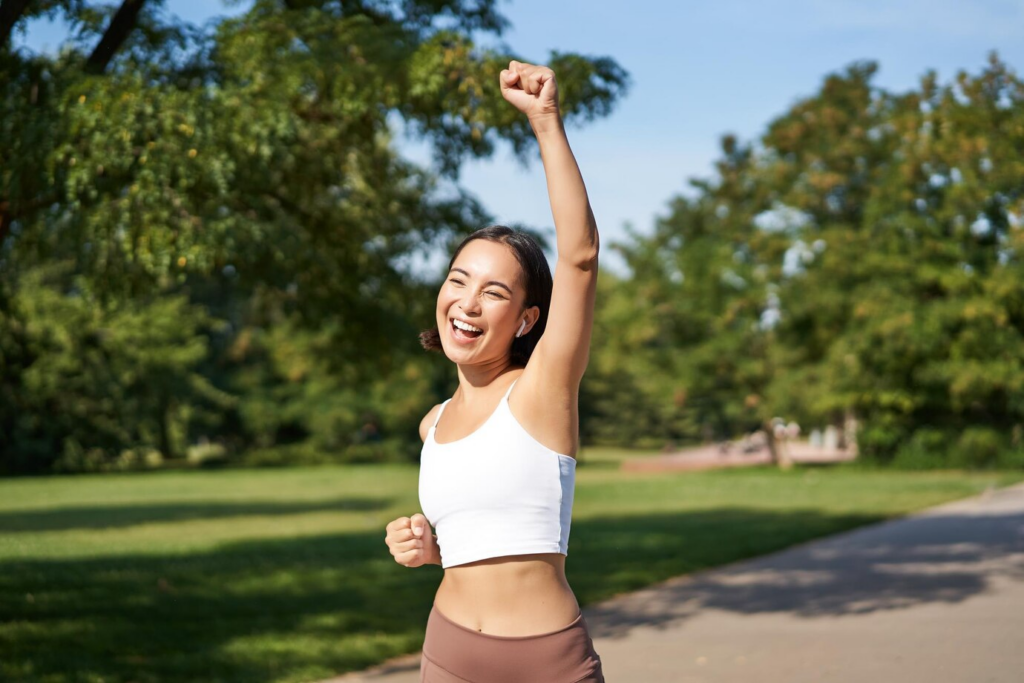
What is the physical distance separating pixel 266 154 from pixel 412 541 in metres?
6.01

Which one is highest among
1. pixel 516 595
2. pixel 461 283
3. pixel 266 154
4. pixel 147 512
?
pixel 266 154

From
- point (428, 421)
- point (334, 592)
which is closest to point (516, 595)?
point (428, 421)

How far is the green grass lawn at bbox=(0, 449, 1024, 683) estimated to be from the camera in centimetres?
820

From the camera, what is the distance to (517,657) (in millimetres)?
2457

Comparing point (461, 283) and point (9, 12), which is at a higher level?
point (9, 12)

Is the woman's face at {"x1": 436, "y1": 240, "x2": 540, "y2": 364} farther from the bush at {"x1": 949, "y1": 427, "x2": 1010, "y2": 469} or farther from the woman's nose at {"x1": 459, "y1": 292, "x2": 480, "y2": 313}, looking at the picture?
the bush at {"x1": 949, "y1": 427, "x2": 1010, "y2": 469}

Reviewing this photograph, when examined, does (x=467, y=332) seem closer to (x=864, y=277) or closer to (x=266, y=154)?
(x=266, y=154)

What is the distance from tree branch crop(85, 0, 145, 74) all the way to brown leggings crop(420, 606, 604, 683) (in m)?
7.17

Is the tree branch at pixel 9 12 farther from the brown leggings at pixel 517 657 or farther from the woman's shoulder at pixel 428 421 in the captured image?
the brown leggings at pixel 517 657

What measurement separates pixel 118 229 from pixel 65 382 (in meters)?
35.4

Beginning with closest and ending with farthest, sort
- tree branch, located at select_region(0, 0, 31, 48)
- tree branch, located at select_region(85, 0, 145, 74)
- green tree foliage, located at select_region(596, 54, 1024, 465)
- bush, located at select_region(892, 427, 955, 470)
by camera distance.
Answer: tree branch, located at select_region(0, 0, 31, 48) < tree branch, located at select_region(85, 0, 145, 74) < green tree foliage, located at select_region(596, 54, 1024, 465) < bush, located at select_region(892, 427, 955, 470)

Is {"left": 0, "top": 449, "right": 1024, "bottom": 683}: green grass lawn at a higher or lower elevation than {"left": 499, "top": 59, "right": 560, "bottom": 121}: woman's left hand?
lower

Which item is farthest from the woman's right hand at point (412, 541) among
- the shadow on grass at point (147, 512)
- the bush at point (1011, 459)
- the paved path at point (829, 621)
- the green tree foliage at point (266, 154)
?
the bush at point (1011, 459)

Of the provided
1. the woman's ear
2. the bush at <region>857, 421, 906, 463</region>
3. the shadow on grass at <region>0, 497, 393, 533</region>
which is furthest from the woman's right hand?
the bush at <region>857, 421, 906, 463</region>
